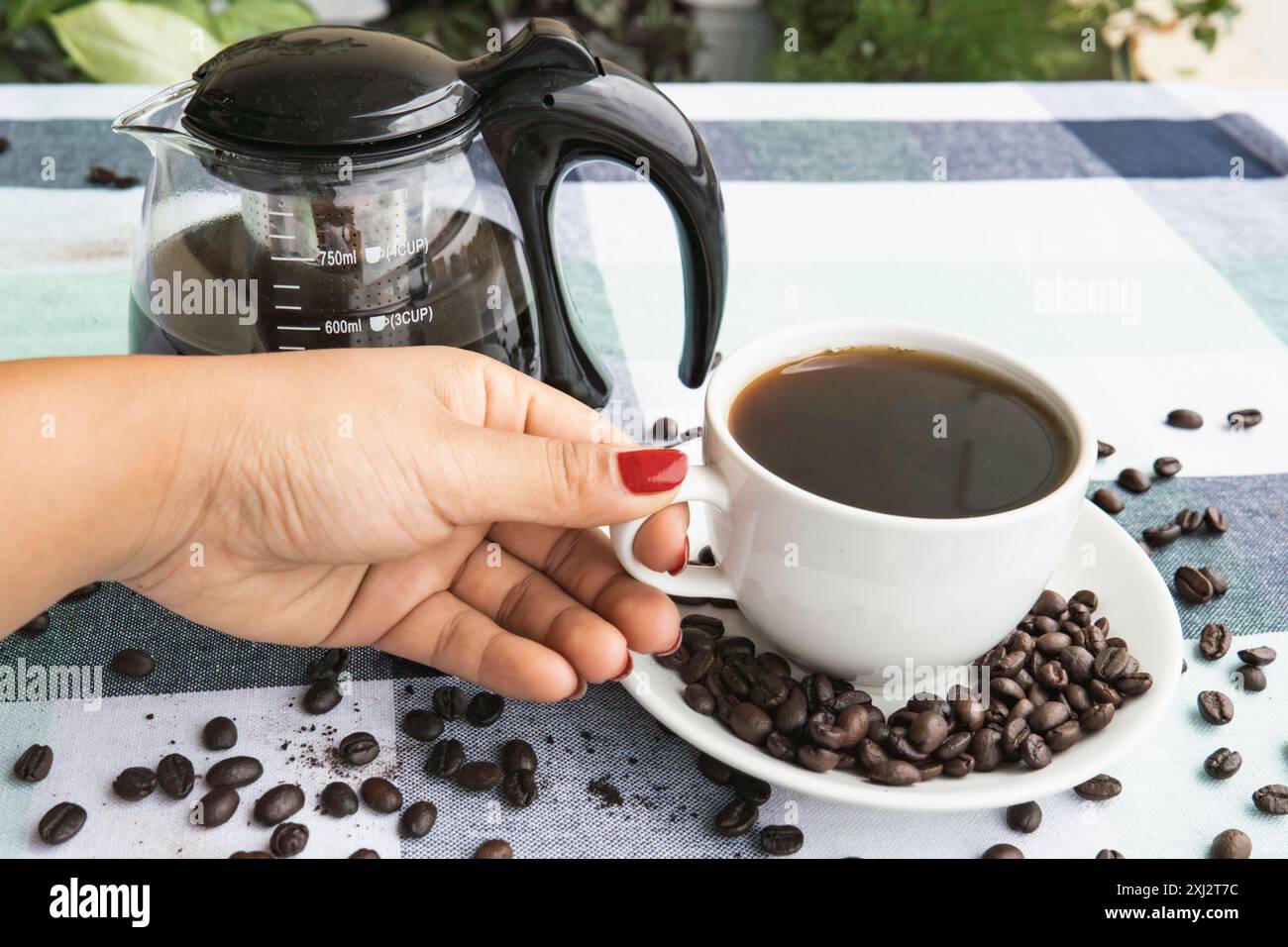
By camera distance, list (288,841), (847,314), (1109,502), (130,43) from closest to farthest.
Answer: (288,841)
(1109,502)
(847,314)
(130,43)

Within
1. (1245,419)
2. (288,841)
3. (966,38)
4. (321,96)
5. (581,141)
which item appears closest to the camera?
(288,841)

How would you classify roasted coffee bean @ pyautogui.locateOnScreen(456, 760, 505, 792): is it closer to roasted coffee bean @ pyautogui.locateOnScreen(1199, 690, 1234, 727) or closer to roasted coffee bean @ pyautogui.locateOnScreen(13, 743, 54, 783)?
roasted coffee bean @ pyautogui.locateOnScreen(13, 743, 54, 783)

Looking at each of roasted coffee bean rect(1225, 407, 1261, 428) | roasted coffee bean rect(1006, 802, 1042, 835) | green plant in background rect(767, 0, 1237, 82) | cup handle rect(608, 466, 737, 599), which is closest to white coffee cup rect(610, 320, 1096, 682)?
cup handle rect(608, 466, 737, 599)

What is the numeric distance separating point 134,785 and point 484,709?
24cm

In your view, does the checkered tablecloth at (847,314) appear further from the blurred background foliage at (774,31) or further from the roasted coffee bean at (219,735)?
the blurred background foliage at (774,31)

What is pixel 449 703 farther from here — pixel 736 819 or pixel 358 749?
pixel 736 819

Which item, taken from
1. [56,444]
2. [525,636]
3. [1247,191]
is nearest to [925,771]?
[525,636]

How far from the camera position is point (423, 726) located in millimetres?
889

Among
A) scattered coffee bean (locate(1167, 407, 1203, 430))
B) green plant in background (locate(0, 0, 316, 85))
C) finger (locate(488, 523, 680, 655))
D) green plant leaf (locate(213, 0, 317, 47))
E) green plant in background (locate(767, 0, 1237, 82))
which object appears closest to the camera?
finger (locate(488, 523, 680, 655))

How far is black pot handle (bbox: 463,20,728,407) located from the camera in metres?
0.98

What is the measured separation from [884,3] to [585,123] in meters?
1.89

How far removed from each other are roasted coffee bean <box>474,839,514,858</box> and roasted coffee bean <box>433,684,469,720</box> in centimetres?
12

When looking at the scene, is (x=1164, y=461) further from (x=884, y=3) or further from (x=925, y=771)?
(x=884, y=3)

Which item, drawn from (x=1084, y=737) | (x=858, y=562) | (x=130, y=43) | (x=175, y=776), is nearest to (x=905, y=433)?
(x=858, y=562)
